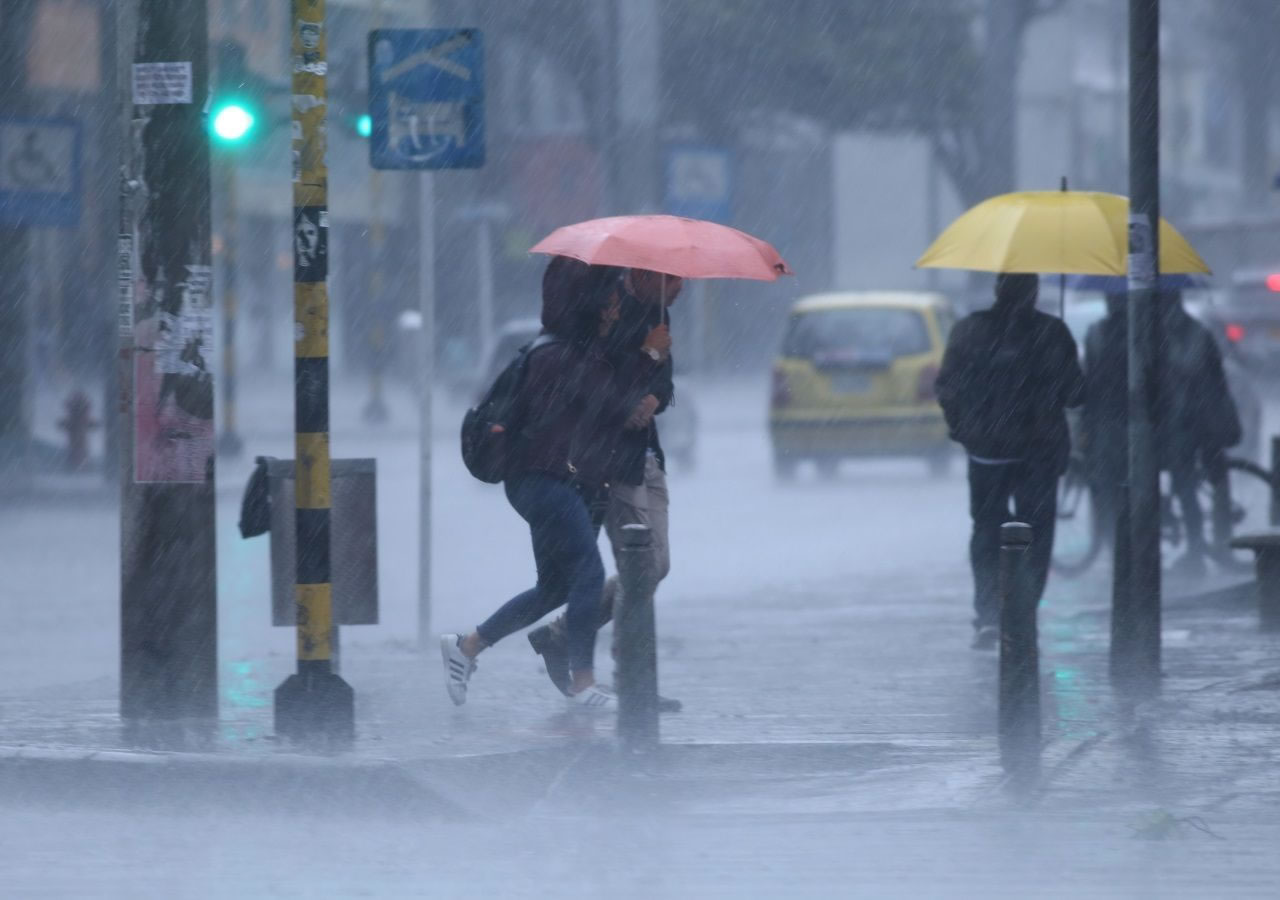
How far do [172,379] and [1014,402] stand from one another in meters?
3.76

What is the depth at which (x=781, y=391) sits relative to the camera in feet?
68.8

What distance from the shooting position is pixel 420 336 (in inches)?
401

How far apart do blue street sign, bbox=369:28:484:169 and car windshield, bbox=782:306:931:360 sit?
37.7 feet

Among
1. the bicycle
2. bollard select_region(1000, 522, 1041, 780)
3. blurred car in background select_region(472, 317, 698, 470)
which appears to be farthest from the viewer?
blurred car in background select_region(472, 317, 698, 470)

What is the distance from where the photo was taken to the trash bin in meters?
8.30

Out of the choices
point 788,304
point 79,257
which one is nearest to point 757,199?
point 788,304

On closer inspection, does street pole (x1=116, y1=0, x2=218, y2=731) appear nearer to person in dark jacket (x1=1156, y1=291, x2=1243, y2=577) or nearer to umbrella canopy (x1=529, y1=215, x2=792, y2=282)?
umbrella canopy (x1=529, y1=215, x2=792, y2=282)

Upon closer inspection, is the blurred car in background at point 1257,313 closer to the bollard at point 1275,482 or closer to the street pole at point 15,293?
the street pole at point 15,293

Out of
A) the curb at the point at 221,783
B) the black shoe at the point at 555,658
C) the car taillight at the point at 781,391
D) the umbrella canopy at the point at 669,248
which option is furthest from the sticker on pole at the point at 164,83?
the car taillight at the point at 781,391

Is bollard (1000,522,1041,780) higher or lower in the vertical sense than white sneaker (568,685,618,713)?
higher

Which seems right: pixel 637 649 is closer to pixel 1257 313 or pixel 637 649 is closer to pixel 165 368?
pixel 165 368

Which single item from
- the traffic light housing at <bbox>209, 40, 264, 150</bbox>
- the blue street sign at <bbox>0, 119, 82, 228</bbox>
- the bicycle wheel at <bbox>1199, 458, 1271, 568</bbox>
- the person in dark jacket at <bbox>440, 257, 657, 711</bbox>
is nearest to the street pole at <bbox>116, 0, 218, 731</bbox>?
the person in dark jacket at <bbox>440, 257, 657, 711</bbox>

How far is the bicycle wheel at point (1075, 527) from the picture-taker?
43.5 ft

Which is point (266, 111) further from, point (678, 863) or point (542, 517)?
point (678, 863)
